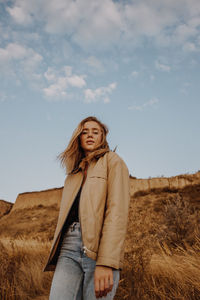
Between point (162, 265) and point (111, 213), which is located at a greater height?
point (111, 213)

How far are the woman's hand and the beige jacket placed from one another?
0.04m

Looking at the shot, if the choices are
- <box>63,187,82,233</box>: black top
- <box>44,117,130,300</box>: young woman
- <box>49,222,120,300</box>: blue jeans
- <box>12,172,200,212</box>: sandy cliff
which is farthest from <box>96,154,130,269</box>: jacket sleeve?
<box>12,172,200,212</box>: sandy cliff

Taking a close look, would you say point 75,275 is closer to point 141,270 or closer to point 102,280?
point 102,280

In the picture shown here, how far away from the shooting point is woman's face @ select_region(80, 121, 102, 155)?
2.09 metres

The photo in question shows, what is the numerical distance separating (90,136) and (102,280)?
44.7 inches

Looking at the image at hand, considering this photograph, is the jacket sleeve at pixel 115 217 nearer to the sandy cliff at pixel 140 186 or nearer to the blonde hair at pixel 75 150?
the blonde hair at pixel 75 150

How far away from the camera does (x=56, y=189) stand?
110ft

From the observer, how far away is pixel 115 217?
147 cm

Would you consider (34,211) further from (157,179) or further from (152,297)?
(152,297)

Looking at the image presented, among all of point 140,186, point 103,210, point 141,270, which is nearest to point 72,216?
point 103,210

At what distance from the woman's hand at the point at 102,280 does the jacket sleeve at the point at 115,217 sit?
3 cm

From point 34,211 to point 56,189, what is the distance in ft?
13.1

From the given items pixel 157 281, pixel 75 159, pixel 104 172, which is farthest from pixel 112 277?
pixel 157 281

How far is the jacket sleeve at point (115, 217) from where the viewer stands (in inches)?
54.5
